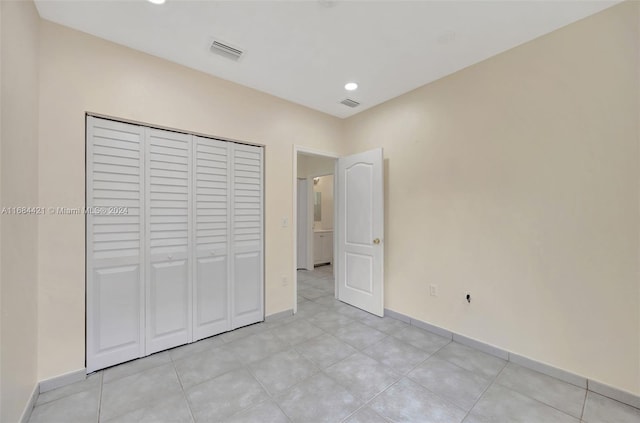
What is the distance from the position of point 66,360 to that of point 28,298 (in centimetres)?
62

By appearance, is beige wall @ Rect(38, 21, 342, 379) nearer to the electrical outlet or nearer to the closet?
the closet

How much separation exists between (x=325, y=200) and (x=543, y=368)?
205 inches

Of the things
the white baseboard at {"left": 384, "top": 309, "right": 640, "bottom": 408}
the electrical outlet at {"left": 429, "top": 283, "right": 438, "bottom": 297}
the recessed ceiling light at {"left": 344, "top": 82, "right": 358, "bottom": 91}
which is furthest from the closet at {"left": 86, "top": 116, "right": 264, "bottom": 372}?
the white baseboard at {"left": 384, "top": 309, "right": 640, "bottom": 408}

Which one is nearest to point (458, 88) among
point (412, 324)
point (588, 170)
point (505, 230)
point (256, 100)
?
point (588, 170)

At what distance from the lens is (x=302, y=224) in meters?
5.88

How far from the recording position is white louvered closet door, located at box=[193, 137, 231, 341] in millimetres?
2574

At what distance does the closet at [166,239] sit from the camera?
2078 mm

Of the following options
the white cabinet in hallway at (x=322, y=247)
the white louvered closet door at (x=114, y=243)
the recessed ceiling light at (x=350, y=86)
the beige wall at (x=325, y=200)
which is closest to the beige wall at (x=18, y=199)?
the white louvered closet door at (x=114, y=243)

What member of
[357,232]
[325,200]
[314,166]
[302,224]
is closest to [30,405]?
[357,232]

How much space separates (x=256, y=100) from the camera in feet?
9.67

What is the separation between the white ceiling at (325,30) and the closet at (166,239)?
73cm

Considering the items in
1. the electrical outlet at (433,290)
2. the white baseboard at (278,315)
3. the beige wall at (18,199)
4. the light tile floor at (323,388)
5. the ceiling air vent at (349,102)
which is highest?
the ceiling air vent at (349,102)

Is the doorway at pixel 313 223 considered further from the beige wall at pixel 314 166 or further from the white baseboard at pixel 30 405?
the white baseboard at pixel 30 405

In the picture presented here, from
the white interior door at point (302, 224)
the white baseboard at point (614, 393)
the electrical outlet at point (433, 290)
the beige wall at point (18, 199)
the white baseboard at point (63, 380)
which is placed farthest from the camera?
the white interior door at point (302, 224)
